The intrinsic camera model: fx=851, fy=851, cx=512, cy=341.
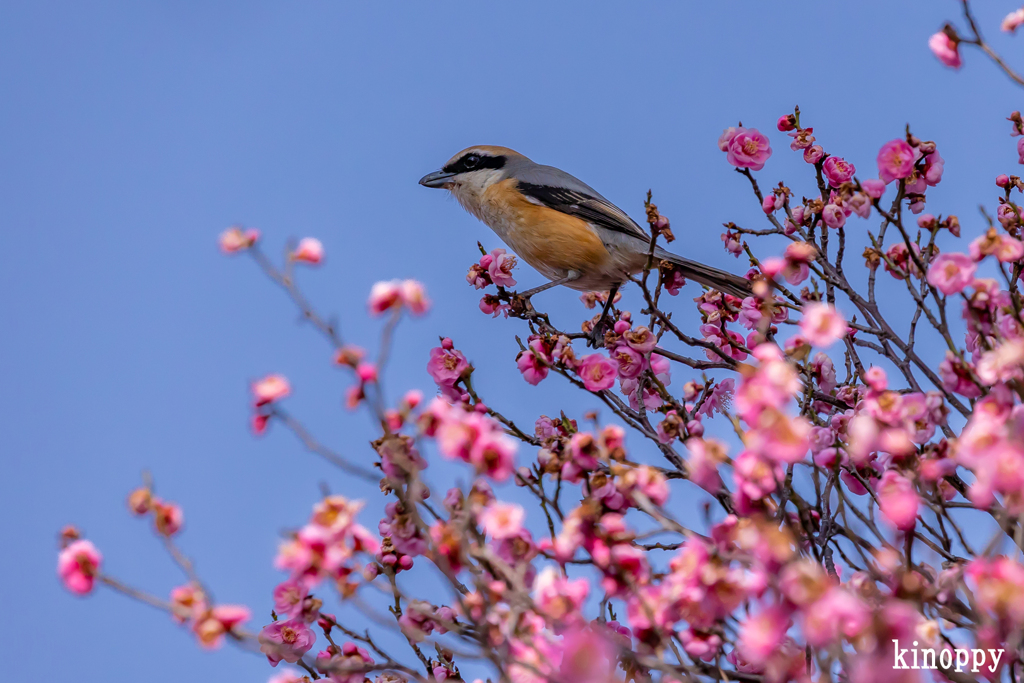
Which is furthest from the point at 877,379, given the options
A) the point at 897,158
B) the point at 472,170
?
the point at 472,170

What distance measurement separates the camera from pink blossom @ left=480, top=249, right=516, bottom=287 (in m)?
4.80

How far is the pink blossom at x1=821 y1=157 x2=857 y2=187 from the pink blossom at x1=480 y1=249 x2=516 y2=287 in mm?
1787

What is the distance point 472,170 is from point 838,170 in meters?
3.41

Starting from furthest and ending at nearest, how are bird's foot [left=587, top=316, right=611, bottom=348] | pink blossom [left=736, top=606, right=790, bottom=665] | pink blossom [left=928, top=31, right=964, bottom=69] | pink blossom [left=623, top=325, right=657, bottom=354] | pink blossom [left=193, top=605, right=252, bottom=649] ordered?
bird's foot [left=587, top=316, right=611, bottom=348] → pink blossom [left=623, top=325, right=657, bottom=354] → pink blossom [left=928, top=31, right=964, bottom=69] → pink blossom [left=193, top=605, right=252, bottom=649] → pink blossom [left=736, top=606, right=790, bottom=665]

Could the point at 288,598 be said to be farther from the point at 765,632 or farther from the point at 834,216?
the point at 834,216

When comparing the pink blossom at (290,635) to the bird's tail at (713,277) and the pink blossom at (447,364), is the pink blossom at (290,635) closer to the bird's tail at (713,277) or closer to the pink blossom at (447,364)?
the pink blossom at (447,364)

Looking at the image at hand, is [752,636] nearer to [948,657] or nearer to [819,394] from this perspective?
[948,657]

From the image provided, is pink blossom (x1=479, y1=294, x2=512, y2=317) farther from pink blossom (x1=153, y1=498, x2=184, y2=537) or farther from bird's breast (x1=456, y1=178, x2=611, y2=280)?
pink blossom (x1=153, y1=498, x2=184, y2=537)

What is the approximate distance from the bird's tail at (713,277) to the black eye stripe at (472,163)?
2.57m

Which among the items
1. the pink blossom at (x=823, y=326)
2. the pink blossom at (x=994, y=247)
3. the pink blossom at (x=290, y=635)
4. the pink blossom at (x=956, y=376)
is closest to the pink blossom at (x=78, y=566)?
the pink blossom at (x=290, y=635)

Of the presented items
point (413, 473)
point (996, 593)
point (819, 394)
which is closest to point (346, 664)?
point (413, 473)

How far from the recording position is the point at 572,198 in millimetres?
6590

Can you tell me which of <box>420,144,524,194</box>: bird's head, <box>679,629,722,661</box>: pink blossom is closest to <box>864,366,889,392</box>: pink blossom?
<box>679,629,722,661</box>: pink blossom

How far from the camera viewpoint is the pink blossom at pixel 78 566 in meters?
2.27
